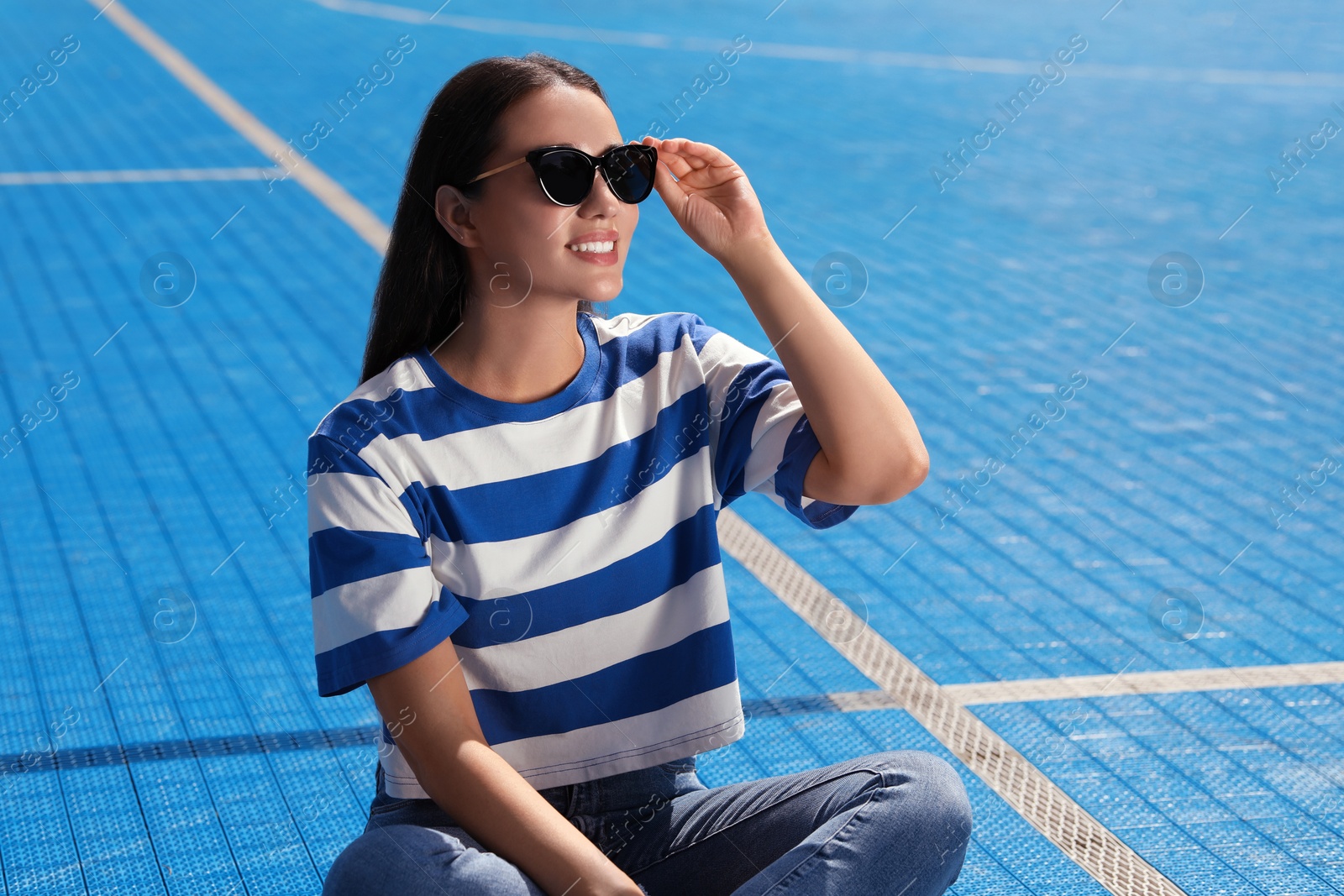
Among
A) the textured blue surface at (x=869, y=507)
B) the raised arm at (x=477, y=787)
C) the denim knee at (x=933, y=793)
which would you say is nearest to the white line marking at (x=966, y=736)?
the textured blue surface at (x=869, y=507)

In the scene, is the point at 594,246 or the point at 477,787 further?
the point at 594,246

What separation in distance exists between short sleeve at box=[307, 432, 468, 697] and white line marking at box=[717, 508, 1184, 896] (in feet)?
5.00

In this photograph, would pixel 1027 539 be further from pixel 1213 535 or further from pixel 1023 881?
pixel 1023 881

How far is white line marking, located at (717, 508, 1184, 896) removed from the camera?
9.01 feet

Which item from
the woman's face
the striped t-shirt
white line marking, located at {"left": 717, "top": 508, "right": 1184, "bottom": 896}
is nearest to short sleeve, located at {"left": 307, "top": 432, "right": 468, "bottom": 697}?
the striped t-shirt

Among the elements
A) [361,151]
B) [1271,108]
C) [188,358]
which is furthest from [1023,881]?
[1271,108]

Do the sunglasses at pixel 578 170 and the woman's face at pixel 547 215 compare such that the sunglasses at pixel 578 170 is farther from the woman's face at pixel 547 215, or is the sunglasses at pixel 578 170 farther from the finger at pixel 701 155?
the finger at pixel 701 155

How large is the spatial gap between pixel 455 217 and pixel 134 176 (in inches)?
254

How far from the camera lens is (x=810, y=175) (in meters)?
8.22

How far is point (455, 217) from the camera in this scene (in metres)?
2.14

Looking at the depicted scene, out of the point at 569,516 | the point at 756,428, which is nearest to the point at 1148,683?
the point at 756,428

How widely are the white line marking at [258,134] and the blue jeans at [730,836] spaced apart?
3.38m

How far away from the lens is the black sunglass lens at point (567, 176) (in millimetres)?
2033

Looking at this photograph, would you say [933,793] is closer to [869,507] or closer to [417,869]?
[417,869]
